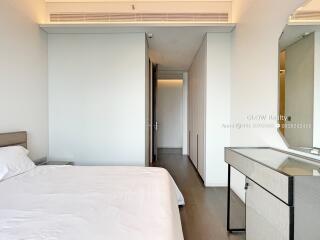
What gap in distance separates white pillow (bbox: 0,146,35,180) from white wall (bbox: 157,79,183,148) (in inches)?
243

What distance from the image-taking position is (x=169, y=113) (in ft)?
28.1

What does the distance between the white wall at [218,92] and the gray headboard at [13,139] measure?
2.78m

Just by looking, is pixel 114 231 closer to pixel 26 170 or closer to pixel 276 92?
pixel 26 170

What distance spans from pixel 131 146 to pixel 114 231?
2.75 metres

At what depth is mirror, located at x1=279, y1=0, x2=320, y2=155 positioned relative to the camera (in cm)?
163

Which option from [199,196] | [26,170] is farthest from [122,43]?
[199,196]

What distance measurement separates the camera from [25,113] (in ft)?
10.5

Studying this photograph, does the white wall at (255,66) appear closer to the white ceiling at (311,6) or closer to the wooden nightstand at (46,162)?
the white ceiling at (311,6)

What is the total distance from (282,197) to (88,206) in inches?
48.4

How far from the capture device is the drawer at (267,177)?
1279mm

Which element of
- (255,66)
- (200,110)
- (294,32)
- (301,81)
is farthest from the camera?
(200,110)

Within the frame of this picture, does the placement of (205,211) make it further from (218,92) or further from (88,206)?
(218,92)

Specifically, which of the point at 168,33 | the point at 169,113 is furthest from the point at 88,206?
the point at 169,113

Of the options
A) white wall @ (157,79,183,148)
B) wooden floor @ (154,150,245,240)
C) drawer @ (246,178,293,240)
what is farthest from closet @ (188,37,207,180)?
white wall @ (157,79,183,148)
